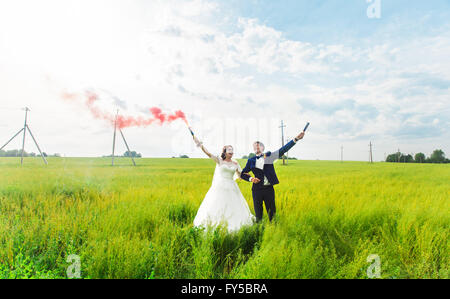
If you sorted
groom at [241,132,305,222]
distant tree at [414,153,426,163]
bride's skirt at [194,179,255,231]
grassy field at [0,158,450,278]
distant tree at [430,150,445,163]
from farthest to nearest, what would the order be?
distant tree at [414,153,426,163] < distant tree at [430,150,445,163] < groom at [241,132,305,222] < bride's skirt at [194,179,255,231] < grassy field at [0,158,450,278]

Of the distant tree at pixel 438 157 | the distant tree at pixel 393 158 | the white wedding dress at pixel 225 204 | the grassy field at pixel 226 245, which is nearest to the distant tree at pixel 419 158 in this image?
the distant tree at pixel 393 158

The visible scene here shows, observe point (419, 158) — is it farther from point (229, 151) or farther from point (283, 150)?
point (229, 151)

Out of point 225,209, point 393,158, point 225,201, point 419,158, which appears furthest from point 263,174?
point 419,158

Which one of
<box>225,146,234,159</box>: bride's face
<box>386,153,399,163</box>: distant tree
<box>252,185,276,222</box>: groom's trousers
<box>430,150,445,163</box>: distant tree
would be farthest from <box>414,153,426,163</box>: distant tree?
<box>225,146,234,159</box>: bride's face

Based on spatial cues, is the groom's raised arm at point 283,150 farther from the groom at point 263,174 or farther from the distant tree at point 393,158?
the distant tree at point 393,158

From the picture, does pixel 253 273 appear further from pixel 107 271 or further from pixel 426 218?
pixel 426 218

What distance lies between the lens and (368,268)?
127 inches

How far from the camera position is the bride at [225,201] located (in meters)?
4.48

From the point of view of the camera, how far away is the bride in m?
4.48

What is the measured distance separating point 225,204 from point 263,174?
1099 mm

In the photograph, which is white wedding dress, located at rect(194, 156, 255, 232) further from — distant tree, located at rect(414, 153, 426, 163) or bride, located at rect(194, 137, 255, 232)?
distant tree, located at rect(414, 153, 426, 163)

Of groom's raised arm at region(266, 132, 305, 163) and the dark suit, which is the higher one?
groom's raised arm at region(266, 132, 305, 163)
